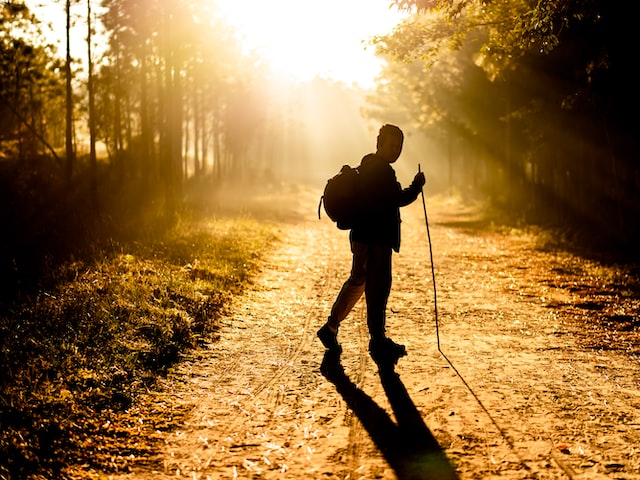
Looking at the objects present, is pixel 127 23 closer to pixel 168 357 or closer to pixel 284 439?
pixel 168 357

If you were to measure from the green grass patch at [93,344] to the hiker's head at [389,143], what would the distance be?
290 centimetres

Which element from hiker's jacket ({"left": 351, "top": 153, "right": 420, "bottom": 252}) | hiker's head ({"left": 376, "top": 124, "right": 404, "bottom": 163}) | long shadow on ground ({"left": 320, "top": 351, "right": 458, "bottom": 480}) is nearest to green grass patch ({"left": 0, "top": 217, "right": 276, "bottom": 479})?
long shadow on ground ({"left": 320, "top": 351, "right": 458, "bottom": 480})

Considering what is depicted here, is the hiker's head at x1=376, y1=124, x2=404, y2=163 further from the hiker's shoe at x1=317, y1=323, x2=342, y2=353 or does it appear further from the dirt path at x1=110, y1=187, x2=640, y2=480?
the dirt path at x1=110, y1=187, x2=640, y2=480

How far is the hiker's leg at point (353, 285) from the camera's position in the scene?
6789 millimetres

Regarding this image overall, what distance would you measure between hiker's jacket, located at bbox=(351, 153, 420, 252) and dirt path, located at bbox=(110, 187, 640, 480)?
1.26 metres

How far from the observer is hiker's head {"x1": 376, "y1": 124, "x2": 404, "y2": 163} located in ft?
22.3

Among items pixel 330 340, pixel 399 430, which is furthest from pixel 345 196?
pixel 399 430

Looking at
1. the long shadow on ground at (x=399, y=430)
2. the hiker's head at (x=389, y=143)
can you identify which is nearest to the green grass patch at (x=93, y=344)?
the long shadow on ground at (x=399, y=430)

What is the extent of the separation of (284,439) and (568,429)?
199 centimetres

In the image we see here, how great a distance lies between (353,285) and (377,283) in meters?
0.26

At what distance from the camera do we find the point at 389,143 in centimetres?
680

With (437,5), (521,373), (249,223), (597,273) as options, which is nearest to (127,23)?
(249,223)

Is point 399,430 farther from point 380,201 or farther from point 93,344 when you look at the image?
point 93,344

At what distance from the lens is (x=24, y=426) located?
15.3 feet
